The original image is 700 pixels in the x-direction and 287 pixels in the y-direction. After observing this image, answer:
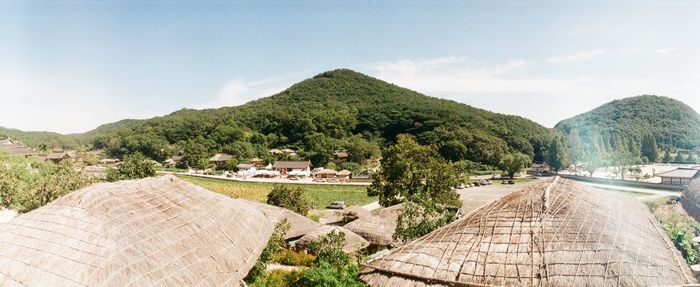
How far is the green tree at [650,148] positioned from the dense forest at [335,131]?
567 inches

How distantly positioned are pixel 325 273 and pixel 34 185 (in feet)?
49.8

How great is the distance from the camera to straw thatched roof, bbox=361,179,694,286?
15.2ft

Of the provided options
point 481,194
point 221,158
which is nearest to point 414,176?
point 481,194

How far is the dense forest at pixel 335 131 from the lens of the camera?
6825 centimetres

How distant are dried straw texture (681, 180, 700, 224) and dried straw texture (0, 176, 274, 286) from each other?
10.2m

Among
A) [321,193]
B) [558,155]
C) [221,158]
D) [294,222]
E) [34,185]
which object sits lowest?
[321,193]

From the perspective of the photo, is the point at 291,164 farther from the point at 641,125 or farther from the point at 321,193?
the point at 641,125

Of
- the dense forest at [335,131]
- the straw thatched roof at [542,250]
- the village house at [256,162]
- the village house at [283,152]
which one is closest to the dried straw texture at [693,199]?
the straw thatched roof at [542,250]

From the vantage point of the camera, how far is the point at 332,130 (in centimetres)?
8262

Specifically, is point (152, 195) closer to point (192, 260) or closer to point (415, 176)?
point (192, 260)

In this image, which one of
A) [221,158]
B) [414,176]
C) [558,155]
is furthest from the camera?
[221,158]

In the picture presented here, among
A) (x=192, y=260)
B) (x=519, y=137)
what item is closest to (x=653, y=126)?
(x=519, y=137)

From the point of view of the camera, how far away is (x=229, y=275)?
6531 millimetres

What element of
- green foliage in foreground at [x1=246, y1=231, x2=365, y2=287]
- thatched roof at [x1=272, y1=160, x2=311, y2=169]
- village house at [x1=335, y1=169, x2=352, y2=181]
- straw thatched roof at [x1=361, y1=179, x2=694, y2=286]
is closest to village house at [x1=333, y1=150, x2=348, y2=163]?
thatched roof at [x1=272, y1=160, x2=311, y2=169]
